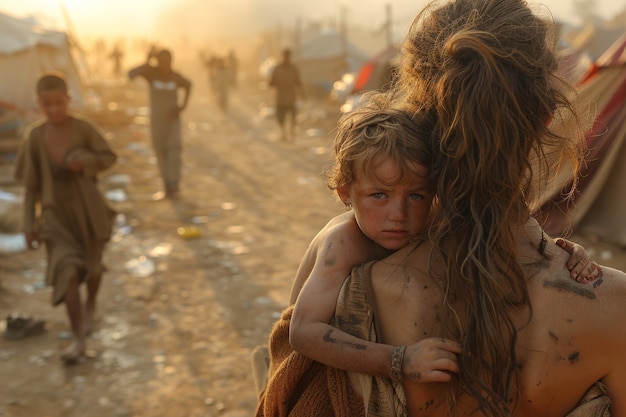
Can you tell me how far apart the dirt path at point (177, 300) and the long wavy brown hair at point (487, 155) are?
2.68 meters

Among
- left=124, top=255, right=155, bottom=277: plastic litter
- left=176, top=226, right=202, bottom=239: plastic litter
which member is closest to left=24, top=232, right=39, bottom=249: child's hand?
left=124, top=255, right=155, bottom=277: plastic litter

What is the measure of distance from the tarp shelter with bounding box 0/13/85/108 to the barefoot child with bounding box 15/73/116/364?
11.6m

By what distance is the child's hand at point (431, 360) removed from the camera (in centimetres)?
135

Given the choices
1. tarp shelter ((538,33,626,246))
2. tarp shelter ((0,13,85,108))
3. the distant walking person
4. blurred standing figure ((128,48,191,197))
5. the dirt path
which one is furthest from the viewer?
tarp shelter ((0,13,85,108))

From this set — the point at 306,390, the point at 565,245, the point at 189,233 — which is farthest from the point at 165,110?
the point at 565,245

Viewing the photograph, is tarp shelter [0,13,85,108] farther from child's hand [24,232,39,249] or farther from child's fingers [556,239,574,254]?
child's fingers [556,239,574,254]

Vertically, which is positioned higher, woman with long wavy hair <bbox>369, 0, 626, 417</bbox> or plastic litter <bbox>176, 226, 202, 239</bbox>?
woman with long wavy hair <bbox>369, 0, 626, 417</bbox>

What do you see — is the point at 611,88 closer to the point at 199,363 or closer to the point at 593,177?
the point at 593,177

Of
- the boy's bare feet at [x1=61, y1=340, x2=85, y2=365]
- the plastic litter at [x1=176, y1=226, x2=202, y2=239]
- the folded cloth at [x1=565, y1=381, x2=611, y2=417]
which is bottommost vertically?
the plastic litter at [x1=176, y1=226, x2=202, y2=239]

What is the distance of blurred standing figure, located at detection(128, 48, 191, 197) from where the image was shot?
337 inches

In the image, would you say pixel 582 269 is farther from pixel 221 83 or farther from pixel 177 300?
pixel 221 83

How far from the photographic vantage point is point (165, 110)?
8.61 m

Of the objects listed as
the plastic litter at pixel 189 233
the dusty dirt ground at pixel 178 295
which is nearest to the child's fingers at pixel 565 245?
the dusty dirt ground at pixel 178 295

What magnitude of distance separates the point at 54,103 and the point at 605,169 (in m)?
5.17
